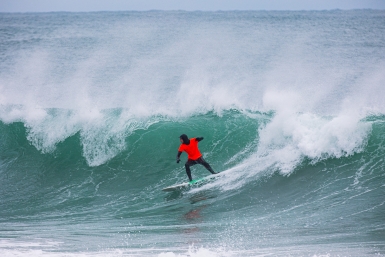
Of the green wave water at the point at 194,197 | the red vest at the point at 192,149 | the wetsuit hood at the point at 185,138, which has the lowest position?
the green wave water at the point at 194,197

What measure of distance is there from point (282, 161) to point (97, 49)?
2849cm

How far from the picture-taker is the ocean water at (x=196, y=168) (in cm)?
762

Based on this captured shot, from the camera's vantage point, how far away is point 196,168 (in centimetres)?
1214

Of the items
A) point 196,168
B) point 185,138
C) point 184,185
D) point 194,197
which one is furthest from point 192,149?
point 196,168

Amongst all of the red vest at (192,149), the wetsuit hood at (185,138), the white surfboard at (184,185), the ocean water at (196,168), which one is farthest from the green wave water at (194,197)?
the wetsuit hood at (185,138)

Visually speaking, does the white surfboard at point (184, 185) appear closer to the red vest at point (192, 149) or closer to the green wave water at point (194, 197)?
the green wave water at point (194, 197)

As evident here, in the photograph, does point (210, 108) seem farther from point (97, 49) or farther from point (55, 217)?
point (97, 49)

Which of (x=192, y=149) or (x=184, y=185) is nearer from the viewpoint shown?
(x=192, y=149)

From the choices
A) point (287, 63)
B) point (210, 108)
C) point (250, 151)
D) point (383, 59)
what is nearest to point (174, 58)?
point (287, 63)

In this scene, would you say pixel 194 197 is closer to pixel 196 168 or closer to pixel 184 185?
pixel 184 185

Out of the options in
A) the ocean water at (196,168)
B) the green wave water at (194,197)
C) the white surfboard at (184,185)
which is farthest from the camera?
the white surfboard at (184,185)

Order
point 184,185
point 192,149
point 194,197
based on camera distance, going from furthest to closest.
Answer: point 184,185 → point 192,149 → point 194,197

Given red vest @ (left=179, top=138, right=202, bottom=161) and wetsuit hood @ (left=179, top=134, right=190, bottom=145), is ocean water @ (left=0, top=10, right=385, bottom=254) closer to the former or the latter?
red vest @ (left=179, top=138, right=202, bottom=161)

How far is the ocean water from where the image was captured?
A: 762 centimetres
